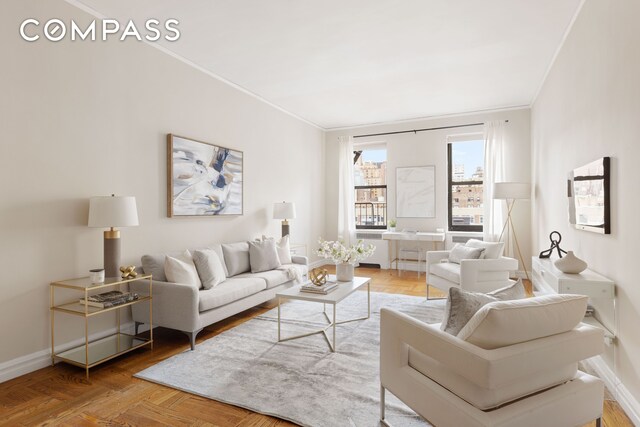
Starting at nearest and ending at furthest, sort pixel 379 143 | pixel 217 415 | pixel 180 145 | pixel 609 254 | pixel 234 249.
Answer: pixel 217 415, pixel 609 254, pixel 180 145, pixel 234 249, pixel 379 143

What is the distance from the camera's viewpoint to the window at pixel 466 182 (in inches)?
263

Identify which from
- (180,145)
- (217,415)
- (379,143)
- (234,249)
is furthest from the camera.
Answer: (379,143)

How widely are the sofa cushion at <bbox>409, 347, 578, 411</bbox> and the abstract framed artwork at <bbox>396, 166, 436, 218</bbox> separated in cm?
531

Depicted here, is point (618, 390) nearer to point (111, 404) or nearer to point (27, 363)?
point (111, 404)

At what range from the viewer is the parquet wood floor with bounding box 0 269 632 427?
6.89 ft

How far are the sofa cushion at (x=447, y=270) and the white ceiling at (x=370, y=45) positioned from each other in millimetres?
2412

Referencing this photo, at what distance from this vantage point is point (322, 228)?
25.2 feet

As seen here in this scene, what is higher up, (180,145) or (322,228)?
(180,145)

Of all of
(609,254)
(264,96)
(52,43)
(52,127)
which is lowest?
(609,254)

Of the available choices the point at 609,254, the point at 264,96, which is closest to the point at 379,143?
the point at 264,96

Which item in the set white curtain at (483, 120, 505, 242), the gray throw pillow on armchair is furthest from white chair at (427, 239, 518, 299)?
the gray throw pillow on armchair

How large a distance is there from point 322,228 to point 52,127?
534 centimetres

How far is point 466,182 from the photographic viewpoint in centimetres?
674

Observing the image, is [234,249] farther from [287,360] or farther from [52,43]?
[52,43]
